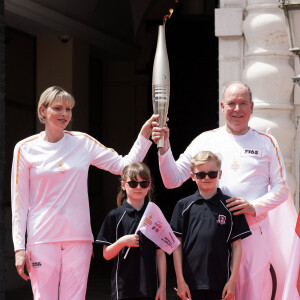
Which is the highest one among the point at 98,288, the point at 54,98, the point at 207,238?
the point at 54,98

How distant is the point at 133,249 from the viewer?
400cm

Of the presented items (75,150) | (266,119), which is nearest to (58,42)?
(266,119)

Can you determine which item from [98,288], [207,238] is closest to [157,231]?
[207,238]

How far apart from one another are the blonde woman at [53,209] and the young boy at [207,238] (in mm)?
457

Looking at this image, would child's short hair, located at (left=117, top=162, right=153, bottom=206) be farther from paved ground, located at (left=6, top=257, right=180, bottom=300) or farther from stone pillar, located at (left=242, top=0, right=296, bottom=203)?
paved ground, located at (left=6, top=257, right=180, bottom=300)

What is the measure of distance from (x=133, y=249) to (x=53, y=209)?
48cm

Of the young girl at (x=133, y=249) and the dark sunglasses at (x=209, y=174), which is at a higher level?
the dark sunglasses at (x=209, y=174)

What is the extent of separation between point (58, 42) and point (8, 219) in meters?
2.21

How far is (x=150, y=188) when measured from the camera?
170 inches

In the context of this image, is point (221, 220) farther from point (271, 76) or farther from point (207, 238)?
point (271, 76)

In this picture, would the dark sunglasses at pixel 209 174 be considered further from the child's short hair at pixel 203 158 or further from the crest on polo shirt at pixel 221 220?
the crest on polo shirt at pixel 221 220

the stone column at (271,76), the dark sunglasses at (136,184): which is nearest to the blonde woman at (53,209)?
the dark sunglasses at (136,184)

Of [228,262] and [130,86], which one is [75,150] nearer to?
[228,262]

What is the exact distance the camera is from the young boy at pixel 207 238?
13.0ft
